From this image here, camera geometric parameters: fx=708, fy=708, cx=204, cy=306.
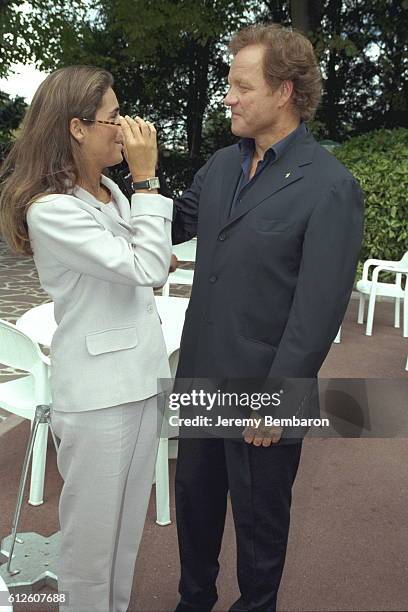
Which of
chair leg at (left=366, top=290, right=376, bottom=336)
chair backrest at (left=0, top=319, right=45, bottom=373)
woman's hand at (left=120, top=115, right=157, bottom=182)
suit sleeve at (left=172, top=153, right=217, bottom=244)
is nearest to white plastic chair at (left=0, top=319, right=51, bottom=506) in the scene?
chair backrest at (left=0, top=319, right=45, bottom=373)

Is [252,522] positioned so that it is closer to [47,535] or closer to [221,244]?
[221,244]

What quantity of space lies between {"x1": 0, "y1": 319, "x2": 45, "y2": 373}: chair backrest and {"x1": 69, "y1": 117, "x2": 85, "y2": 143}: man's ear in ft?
4.76

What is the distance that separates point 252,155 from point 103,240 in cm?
75

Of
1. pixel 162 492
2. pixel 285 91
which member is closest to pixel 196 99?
pixel 162 492

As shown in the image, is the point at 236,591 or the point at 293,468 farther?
the point at 236,591

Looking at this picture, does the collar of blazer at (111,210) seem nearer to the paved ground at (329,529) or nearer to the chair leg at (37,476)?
the paved ground at (329,529)

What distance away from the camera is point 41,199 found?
78.9 inches

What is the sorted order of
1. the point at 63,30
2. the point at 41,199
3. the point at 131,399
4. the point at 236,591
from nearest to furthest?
the point at 41,199 < the point at 131,399 < the point at 236,591 < the point at 63,30

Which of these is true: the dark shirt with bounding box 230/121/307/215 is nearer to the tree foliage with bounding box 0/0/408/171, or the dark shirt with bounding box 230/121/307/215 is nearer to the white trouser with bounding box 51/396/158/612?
the white trouser with bounding box 51/396/158/612

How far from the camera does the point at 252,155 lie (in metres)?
2.49

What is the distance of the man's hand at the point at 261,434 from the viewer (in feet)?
7.67

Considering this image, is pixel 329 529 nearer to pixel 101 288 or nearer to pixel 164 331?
pixel 164 331

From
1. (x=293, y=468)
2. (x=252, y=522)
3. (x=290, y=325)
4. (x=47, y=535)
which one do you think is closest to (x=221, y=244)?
(x=290, y=325)

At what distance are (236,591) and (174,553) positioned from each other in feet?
1.40
